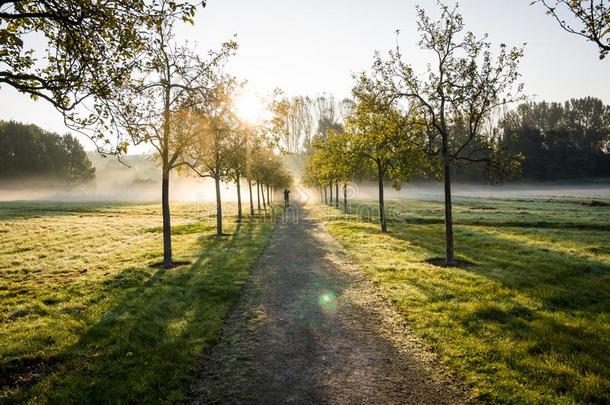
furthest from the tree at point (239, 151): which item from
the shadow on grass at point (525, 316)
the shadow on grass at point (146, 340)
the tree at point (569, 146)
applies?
the tree at point (569, 146)

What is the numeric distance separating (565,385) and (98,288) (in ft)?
47.7

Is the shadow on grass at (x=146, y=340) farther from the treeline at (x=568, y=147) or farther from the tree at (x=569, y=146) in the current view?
the tree at (x=569, y=146)

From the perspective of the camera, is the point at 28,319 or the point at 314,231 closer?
the point at 28,319

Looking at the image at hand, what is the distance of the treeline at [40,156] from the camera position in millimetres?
95750

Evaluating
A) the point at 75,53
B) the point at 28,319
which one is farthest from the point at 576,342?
the point at 28,319

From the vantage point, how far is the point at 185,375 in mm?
7402

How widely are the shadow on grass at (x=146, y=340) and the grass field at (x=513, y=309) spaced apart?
5.78 metres

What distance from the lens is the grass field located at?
698 centimetres

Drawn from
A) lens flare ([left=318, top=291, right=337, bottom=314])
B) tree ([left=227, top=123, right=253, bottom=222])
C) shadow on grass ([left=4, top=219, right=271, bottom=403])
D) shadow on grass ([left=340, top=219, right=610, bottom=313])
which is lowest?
shadow on grass ([left=340, top=219, right=610, bottom=313])

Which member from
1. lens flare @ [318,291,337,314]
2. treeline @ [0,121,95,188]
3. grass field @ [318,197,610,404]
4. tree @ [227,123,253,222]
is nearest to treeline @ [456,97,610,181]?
tree @ [227,123,253,222]

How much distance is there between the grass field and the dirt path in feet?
2.53

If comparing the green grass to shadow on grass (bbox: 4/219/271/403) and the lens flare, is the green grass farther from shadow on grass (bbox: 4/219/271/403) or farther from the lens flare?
the lens flare

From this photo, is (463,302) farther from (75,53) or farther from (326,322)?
(75,53)

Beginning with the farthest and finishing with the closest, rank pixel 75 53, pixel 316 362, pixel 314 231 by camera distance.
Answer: pixel 314 231 < pixel 75 53 < pixel 316 362
